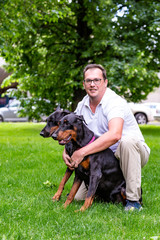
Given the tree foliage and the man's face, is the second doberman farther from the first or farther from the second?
the tree foliage

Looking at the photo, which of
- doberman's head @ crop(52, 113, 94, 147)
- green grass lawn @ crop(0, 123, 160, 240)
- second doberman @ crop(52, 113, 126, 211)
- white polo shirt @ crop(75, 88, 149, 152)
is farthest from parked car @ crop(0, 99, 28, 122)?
doberman's head @ crop(52, 113, 94, 147)

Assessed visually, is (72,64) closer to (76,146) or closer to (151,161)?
(151,161)

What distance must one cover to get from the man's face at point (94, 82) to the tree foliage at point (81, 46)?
705cm

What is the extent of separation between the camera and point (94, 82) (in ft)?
12.7

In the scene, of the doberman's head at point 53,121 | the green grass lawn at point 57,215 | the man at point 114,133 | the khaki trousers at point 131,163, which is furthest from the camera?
the doberman's head at point 53,121

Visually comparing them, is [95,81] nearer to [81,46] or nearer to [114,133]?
[114,133]

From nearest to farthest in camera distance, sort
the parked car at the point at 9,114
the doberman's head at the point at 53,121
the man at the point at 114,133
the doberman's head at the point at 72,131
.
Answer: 1. the doberman's head at the point at 72,131
2. the man at the point at 114,133
3. the doberman's head at the point at 53,121
4. the parked car at the point at 9,114

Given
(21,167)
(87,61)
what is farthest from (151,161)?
(87,61)

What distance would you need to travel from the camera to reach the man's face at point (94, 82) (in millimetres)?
3881

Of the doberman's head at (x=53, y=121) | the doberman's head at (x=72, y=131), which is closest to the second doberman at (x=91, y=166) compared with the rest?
the doberman's head at (x=72, y=131)

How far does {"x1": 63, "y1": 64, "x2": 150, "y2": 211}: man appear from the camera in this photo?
11.8 feet

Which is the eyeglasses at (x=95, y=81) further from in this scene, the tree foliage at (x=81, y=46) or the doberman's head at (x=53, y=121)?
the tree foliage at (x=81, y=46)

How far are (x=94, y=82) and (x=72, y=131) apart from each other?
0.69m

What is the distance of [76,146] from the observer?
12.2 feet
